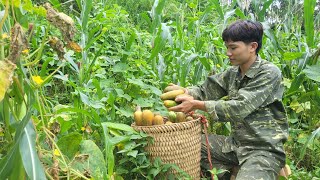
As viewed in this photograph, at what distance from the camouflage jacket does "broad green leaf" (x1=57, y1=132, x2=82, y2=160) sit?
970 mm

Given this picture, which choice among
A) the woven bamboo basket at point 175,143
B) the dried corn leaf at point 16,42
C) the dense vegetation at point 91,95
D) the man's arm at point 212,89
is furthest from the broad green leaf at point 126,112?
the dried corn leaf at point 16,42

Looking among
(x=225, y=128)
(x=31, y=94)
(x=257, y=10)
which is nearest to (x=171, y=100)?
(x=225, y=128)

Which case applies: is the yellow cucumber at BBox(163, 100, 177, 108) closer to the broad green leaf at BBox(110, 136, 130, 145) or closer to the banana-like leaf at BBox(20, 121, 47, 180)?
the broad green leaf at BBox(110, 136, 130, 145)

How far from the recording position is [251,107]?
2617 millimetres

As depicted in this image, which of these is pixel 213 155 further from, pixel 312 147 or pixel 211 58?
pixel 211 58

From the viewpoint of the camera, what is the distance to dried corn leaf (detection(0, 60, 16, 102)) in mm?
1063

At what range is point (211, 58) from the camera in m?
3.96

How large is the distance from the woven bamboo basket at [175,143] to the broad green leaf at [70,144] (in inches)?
22.0

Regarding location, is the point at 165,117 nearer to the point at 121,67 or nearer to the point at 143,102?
the point at 143,102

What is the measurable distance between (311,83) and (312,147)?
1.69ft

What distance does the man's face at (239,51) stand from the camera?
2703 mm

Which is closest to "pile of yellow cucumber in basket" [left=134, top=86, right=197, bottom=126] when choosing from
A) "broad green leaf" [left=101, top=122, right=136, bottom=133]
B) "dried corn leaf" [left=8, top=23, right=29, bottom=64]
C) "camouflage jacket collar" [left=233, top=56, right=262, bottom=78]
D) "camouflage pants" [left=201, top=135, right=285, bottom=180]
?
"broad green leaf" [left=101, top=122, right=136, bottom=133]

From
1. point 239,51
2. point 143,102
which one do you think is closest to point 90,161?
point 143,102

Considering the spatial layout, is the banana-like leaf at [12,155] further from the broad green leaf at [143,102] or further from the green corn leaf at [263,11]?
the green corn leaf at [263,11]
